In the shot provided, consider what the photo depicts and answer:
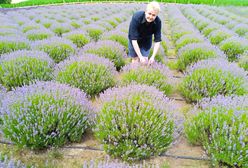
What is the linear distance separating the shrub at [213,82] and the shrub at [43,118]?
6.07 feet

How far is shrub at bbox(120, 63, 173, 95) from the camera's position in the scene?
3.99 metres

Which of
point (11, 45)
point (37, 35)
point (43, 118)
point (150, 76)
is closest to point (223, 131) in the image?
point (150, 76)

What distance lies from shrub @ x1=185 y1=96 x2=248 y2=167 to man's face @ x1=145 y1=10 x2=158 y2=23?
1.63 meters

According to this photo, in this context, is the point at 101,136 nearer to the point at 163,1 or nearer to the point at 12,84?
the point at 12,84

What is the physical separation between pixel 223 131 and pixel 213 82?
1504 millimetres

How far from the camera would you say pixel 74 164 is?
2.66 meters

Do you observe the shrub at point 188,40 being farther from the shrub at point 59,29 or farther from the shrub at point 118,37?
the shrub at point 59,29

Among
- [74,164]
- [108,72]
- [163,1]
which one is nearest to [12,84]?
[108,72]

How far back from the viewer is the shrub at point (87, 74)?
3994 millimetres

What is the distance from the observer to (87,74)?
406cm

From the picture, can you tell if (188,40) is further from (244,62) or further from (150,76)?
(150,76)

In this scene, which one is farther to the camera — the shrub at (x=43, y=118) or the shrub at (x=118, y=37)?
the shrub at (x=118, y=37)

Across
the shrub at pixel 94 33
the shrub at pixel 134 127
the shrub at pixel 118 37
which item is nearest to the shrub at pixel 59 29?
the shrub at pixel 94 33

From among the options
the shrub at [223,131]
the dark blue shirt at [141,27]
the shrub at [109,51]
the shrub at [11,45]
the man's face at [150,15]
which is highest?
the man's face at [150,15]
